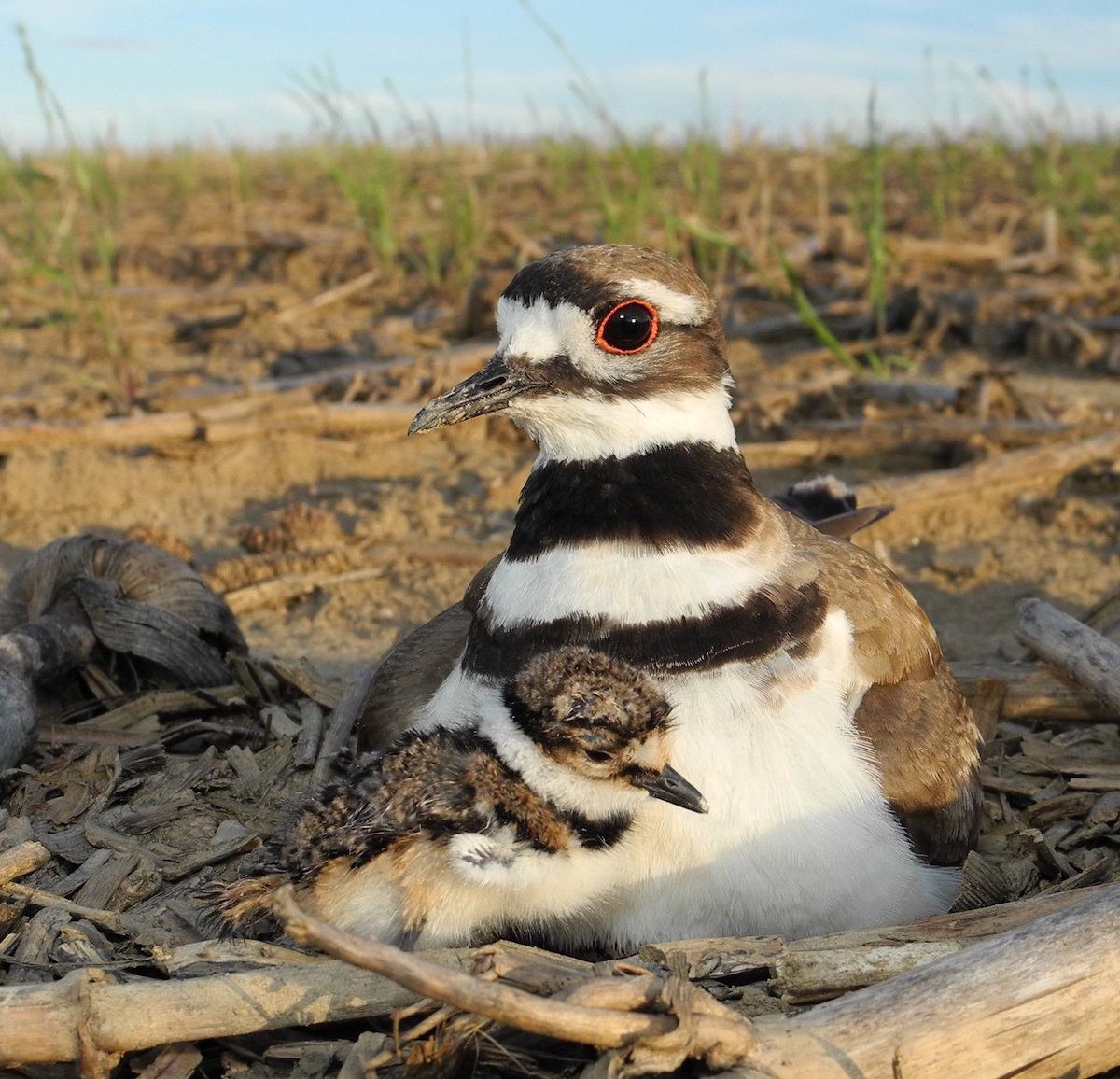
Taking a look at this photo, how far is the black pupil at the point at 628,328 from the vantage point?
3.27 m

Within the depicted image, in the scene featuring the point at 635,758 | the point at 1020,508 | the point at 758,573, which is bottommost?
the point at 1020,508

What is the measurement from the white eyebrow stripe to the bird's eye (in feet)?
0.08

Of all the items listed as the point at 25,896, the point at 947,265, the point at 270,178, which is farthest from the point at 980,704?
the point at 270,178

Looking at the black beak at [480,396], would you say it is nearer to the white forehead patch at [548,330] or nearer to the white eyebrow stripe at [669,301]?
the white forehead patch at [548,330]

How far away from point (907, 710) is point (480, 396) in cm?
127

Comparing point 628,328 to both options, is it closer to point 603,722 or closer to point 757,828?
point 603,722

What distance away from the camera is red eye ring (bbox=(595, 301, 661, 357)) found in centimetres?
327

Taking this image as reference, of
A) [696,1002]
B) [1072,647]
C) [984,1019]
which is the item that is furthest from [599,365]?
[1072,647]

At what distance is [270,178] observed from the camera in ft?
52.9

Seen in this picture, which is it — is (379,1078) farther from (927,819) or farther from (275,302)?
(275,302)

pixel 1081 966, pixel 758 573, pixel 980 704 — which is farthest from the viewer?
pixel 980 704

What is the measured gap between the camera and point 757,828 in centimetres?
305

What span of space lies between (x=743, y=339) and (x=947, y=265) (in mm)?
2366

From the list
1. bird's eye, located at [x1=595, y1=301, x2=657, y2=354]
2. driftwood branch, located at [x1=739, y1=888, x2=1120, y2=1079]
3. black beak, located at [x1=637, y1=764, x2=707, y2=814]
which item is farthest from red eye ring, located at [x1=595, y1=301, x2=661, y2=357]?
driftwood branch, located at [x1=739, y1=888, x2=1120, y2=1079]
